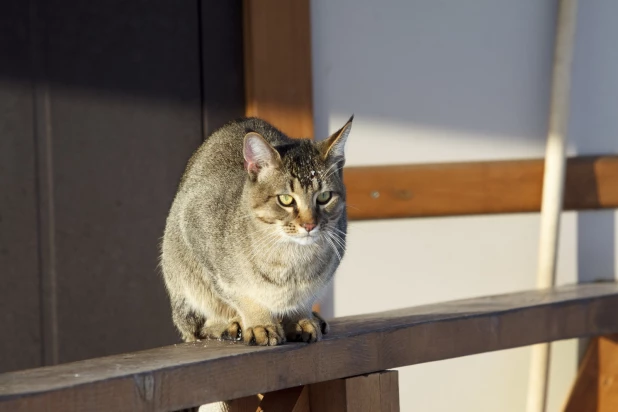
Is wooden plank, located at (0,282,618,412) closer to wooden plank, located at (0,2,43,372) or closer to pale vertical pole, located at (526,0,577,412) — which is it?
pale vertical pole, located at (526,0,577,412)

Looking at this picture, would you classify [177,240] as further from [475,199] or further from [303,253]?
[475,199]

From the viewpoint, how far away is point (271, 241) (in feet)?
7.33

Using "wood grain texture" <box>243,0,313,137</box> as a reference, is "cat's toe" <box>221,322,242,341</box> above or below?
below

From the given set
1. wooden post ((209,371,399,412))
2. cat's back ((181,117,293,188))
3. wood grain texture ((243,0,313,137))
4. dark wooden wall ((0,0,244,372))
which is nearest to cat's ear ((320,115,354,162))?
cat's back ((181,117,293,188))

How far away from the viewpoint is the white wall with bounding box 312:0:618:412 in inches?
130

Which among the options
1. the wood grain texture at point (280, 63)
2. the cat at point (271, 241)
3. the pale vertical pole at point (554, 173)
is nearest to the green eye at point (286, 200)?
the cat at point (271, 241)

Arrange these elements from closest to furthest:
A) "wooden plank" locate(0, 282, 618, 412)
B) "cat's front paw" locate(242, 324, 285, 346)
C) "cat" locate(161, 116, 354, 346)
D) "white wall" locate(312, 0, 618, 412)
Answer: "wooden plank" locate(0, 282, 618, 412) < "cat's front paw" locate(242, 324, 285, 346) < "cat" locate(161, 116, 354, 346) < "white wall" locate(312, 0, 618, 412)

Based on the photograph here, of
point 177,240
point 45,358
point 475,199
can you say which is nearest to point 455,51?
point 475,199

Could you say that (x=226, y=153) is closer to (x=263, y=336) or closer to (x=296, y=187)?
(x=296, y=187)

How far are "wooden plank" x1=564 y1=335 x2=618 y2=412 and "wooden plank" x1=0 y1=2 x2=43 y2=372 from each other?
161 cm

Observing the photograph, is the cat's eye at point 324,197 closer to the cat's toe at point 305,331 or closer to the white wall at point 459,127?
the cat's toe at point 305,331

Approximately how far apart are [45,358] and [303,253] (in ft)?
3.87

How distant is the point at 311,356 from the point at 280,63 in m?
1.29

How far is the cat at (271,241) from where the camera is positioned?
2.19 m
